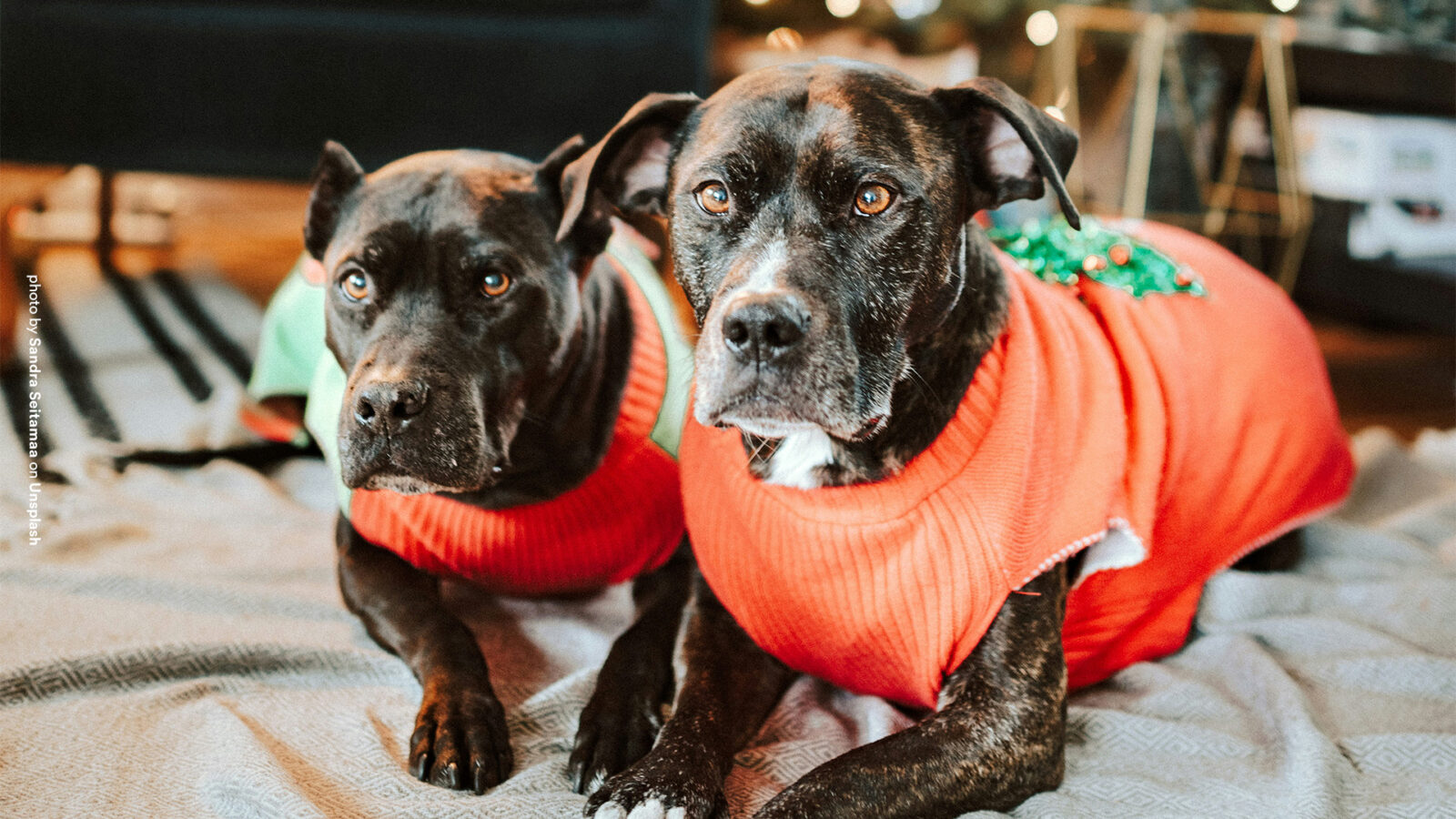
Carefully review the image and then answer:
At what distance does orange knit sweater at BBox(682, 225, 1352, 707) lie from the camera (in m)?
1.68

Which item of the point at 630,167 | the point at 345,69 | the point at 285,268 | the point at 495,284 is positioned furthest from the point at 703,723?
the point at 285,268

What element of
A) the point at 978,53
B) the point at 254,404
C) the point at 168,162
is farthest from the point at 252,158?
the point at 978,53

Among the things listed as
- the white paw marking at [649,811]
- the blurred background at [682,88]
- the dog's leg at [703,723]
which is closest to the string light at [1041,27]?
the blurred background at [682,88]

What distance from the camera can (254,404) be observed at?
10.1ft

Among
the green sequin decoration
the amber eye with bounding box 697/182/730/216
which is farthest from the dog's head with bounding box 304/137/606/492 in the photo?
the green sequin decoration

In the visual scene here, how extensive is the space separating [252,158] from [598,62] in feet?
4.10

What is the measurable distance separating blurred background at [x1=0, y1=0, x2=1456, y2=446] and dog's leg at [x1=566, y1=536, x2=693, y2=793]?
77.8 inches

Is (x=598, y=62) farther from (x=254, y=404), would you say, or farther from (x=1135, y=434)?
(x=1135, y=434)

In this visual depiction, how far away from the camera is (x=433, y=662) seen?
6.18 feet

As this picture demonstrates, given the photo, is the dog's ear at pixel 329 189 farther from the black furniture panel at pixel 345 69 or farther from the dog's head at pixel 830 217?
the black furniture panel at pixel 345 69

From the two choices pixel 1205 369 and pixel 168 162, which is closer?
pixel 1205 369

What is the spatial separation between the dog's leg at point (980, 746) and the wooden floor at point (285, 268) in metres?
2.78

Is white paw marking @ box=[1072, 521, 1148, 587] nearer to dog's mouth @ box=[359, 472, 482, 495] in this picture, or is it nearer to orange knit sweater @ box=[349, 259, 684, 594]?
orange knit sweater @ box=[349, 259, 684, 594]

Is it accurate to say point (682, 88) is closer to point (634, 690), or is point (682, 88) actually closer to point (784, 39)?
point (634, 690)
